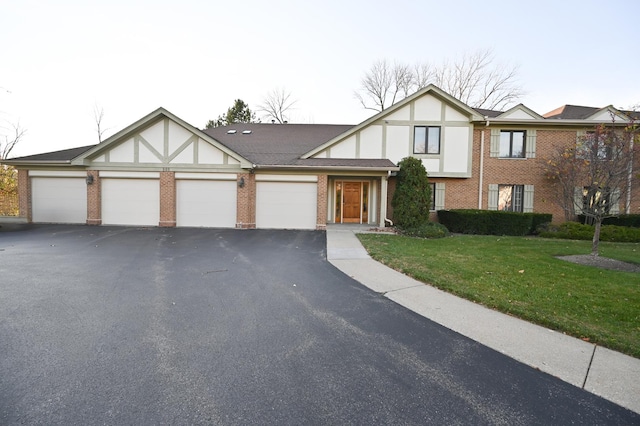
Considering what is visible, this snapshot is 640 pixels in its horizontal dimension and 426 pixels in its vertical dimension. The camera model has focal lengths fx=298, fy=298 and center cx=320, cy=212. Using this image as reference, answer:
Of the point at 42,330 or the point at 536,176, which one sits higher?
the point at 536,176


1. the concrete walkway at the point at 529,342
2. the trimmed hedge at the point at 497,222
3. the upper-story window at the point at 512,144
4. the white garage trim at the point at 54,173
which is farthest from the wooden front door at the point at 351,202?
the white garage trim at the point at 54,173

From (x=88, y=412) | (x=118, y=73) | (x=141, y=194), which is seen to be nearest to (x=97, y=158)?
(x=141, y=194)

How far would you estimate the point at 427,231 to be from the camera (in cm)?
1162

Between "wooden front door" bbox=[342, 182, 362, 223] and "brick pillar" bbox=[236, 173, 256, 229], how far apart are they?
467 cm

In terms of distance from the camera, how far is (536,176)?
1469cm

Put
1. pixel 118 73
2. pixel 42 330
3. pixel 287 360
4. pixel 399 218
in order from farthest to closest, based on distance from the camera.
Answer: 1. pixel 118 73
2. pixel 399 218
3. pixel 42 330
4. pixel 287 360

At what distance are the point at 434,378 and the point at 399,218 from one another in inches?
413

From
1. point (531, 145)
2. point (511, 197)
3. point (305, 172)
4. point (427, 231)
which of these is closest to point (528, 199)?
point (511, 197)

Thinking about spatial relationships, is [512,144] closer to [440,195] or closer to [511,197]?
[511,197]

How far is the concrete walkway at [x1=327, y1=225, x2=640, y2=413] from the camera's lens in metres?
2.63

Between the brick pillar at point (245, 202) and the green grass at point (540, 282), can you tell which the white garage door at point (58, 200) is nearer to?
the brick pillar at point (245, 202)

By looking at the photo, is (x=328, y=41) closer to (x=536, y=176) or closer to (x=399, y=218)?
(x=399, y=218)

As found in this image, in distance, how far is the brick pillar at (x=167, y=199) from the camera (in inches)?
539

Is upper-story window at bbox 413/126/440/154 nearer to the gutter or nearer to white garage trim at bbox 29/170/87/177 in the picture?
the gutter
